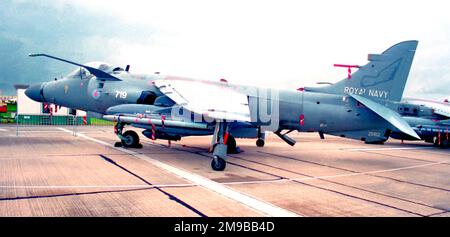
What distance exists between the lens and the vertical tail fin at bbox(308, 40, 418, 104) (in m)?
11.3

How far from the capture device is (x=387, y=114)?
11.1 metres

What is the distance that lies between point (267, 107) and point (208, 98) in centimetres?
257

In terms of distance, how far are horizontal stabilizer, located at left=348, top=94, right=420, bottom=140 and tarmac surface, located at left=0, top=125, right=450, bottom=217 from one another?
153cm

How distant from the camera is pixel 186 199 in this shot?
6.63 meters

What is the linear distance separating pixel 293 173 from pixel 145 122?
19.2ft

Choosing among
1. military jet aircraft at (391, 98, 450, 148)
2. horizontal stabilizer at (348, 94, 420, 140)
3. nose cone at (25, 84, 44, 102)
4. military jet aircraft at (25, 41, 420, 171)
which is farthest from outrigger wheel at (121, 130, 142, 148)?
military jet aircraft at (391, 98, 450, 148)

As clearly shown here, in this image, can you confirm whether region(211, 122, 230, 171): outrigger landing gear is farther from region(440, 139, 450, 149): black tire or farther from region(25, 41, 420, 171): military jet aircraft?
region(440, 139, 450, 149): black tire

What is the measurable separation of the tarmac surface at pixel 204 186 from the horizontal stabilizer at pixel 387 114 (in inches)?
60.3

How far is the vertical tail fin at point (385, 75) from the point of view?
37.2ft

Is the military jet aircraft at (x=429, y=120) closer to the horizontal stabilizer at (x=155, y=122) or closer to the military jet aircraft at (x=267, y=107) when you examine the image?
the military jet aircraft at (x=267, y=107)

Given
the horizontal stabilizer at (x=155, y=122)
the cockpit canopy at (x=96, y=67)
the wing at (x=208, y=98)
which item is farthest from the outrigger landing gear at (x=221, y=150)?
the cockpit canopy at (x=96, y=67)

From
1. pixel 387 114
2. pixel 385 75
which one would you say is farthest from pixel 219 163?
pixel 385 75

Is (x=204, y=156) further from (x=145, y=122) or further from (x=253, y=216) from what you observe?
(x=253, y=216)

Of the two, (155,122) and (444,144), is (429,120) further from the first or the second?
(155,122)
